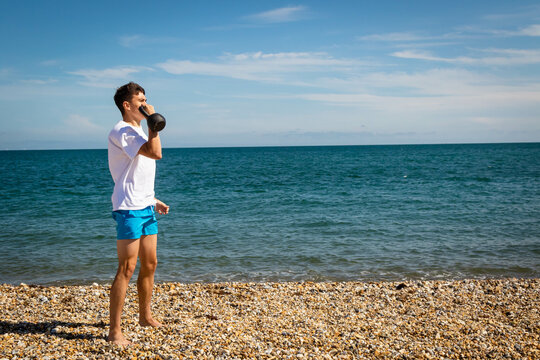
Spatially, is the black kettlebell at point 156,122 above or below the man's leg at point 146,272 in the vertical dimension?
above

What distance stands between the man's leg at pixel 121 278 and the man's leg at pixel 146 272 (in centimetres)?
24

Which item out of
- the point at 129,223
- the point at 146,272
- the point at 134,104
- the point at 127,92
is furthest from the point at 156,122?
the point at 146,272

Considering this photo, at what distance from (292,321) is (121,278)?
251 centimetres

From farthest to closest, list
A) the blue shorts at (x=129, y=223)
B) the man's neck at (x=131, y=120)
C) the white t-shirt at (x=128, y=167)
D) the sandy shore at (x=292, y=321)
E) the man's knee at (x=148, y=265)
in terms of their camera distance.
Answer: the man's knee at (x=148, y=265), the sandy shore at (x=292, y=321), the man's neck at (x=131, y=120), the blue shorts at (x=129, y=223), the white t-shirt at (x=128, y=167)

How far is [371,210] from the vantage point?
17656 mm

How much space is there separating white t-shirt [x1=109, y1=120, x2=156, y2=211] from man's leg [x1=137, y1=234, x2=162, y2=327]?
1.57 feet

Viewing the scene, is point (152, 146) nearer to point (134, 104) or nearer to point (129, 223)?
point (134, 104)

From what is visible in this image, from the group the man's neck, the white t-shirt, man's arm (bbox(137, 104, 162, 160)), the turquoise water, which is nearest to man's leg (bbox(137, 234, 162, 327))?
the white t-shirt

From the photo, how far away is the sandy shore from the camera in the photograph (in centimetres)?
430

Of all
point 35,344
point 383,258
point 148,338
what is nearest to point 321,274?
point 383,258

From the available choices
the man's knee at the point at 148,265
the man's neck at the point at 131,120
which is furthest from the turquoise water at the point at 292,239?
the man's neck at the point at 131,120

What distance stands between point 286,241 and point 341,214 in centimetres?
530

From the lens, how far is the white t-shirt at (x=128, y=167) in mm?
3842

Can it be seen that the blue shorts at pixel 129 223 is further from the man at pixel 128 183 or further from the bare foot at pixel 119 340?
the bare foot at pixel 119 340
